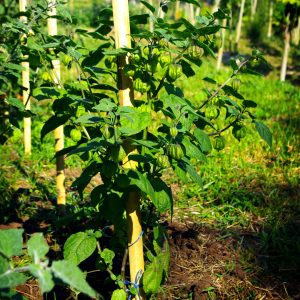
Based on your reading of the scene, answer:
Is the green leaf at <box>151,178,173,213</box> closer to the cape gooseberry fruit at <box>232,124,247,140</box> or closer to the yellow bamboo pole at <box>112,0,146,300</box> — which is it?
the yellow bamboo pole at <box>112,0,146,300</box>

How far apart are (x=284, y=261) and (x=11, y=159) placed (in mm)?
2747

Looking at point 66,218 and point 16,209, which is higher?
point 66,218

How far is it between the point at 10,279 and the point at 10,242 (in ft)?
0.28

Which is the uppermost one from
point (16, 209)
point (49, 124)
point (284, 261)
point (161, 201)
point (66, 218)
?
point (49, 124)

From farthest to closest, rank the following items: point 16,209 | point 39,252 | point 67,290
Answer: point 16,209
point 67,290
point 39,252

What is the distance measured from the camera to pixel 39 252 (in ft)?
1.91

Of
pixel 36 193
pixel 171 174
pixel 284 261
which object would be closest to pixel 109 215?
pixel 284 261

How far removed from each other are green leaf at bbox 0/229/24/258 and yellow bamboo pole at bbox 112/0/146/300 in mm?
620

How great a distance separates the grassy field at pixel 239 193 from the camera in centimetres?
192

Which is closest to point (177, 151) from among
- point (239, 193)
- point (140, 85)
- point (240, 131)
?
point (140, 85)

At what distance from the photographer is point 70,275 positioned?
53 cm

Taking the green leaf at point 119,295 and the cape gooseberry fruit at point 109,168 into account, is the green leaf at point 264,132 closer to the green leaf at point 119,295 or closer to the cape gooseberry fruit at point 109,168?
the cape gooseberry fruit at point 109,168

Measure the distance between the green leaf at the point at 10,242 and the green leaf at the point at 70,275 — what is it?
0.11 metres

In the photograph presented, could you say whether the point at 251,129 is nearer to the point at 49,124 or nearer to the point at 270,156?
the point at 270,156
